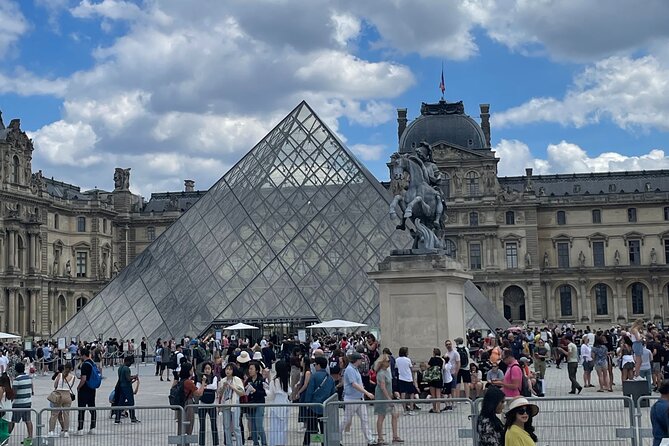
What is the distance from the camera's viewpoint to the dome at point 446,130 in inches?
2623

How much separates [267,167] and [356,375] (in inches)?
892

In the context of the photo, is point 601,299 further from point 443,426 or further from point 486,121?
point 443,426

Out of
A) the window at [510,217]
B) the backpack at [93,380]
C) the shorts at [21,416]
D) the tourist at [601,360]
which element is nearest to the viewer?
the shorts at [21,416]

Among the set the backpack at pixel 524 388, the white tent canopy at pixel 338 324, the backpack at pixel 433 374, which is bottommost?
the backpack at pixel 524 388

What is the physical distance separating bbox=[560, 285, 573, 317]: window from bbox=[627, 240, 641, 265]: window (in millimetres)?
4897

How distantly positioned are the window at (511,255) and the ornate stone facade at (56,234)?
979 inches

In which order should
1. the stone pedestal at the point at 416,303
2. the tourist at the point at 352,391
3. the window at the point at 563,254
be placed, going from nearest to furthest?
the tourist at the point at 352,391 → the stone pedestal at the point at 416,303 → the window at the point at 563,254

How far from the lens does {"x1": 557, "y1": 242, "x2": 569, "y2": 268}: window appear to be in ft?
218

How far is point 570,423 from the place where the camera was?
340 inches

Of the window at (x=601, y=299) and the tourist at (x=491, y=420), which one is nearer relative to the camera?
the tourist at (x=491, y=420)

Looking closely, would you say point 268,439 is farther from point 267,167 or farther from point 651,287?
point 651,287

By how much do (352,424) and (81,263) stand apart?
6065cm

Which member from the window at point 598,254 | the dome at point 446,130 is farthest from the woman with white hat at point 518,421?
the window at point 598,254

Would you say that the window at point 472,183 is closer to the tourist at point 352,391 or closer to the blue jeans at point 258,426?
the tourist at point 352,391
